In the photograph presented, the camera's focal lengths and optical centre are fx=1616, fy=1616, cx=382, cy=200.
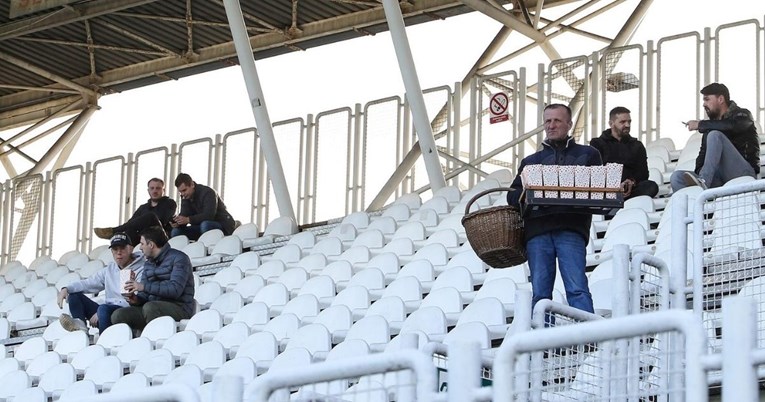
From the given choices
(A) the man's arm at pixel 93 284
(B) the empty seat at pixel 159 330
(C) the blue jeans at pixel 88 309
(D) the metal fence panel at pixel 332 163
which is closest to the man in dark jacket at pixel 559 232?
(B) the empty seat at pixel 159 330

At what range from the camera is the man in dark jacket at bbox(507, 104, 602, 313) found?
6.89 metres

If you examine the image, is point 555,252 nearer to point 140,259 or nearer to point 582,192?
point 582,192

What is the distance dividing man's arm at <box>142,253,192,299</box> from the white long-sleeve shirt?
227mm

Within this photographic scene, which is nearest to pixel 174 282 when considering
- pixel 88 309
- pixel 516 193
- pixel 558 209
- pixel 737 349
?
pixel 88 309

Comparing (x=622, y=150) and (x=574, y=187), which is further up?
(x=622, y=150)

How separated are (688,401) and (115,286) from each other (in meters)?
7.70

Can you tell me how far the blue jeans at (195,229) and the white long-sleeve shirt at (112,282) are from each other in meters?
2.74

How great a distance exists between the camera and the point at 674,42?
13.0 meters

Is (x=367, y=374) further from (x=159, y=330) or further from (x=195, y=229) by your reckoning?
(x=195, y=229)

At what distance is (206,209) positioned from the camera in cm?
1378

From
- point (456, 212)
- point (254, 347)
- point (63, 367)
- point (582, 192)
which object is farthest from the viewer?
point (456, 212)

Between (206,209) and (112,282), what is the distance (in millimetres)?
2962

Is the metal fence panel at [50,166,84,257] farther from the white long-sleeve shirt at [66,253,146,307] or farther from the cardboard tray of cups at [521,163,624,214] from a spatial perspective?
the cardboard tray of cups at [521,163,624,214]

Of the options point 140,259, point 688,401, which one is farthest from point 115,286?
point 688,401
